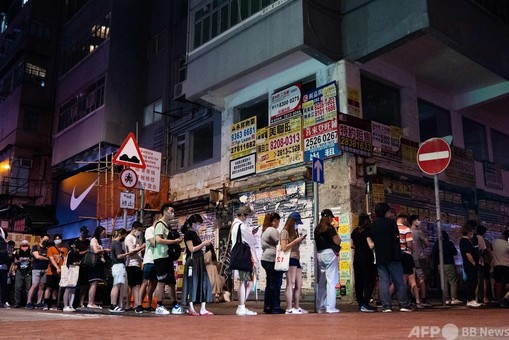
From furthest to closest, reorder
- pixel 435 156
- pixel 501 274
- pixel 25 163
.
Answer: pixel 25 163 < pixel 501 274 < pixel 435 156

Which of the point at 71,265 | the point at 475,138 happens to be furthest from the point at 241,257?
the point at 475,138

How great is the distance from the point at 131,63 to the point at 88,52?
3.21 metres

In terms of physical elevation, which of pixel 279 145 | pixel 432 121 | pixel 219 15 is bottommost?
pixel 279 145

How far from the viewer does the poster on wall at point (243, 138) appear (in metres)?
15.6

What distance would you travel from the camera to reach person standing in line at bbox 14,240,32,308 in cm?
1328

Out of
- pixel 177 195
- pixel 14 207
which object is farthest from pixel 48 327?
pixel 14 207

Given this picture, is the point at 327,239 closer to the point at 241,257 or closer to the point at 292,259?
the point at 292,259

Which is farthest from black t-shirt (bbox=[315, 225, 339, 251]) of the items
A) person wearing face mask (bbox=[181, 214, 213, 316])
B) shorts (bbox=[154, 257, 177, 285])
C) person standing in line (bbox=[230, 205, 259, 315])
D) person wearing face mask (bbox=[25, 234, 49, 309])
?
person wearing face mask (bbox=[25, 234, 49, 309])

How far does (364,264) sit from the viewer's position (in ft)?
30.3

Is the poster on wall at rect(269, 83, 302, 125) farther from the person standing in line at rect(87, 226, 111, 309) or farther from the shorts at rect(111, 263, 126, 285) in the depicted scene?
the shorts at rect(111, 263, 126, 285)

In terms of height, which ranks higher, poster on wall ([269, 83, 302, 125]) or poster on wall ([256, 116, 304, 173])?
poster on wall ([269, 83, 302, 125])

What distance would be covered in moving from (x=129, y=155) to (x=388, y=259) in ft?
19.6

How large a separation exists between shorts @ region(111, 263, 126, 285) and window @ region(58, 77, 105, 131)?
12704 mm

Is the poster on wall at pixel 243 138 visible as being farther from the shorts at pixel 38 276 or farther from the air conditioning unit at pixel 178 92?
the shorts at pixel 38 276
